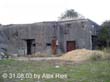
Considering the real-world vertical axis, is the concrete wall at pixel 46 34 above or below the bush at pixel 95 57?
above

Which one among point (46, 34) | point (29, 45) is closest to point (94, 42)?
point (46, 34)

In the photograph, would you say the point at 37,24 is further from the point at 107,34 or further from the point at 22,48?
the point at 107,34

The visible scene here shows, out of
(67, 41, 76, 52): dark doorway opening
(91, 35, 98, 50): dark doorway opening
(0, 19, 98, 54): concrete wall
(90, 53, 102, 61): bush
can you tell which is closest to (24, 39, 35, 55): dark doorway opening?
(0, 19, 98, 54): concrete wall

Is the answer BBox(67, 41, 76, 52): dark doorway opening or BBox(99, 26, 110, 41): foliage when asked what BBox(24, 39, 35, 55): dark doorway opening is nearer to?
BBox(67, 41, 76, 52): dark doorway opening

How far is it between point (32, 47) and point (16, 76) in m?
25.9

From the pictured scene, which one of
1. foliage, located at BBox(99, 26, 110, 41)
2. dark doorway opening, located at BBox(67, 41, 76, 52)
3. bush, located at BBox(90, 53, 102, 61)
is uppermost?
foliage, located at BBox(99, 26, 110, 41)

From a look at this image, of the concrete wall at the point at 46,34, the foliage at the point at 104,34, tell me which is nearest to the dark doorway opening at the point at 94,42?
the foliage at the point at 104,34

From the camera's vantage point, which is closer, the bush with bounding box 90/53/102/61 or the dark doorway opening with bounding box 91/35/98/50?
the bush with bounding box 90/53/102/61

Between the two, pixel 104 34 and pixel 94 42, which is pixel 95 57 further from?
pixel 104 34

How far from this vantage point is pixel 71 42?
35.2 meters

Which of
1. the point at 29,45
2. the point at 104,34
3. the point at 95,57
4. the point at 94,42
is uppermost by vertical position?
the point at 104,34

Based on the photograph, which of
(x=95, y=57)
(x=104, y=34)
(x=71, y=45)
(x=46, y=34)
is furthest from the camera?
(x=46, y=34)

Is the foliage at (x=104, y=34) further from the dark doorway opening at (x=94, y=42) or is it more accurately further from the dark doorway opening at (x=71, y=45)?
the dark doorway opening at (x=71, y=45)

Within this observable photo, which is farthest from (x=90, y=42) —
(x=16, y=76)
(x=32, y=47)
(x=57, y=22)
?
(x=16, y=76)
